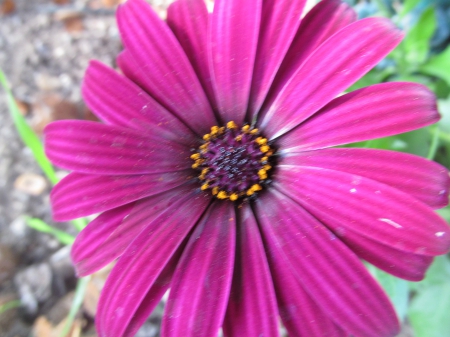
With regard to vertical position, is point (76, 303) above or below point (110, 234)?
below

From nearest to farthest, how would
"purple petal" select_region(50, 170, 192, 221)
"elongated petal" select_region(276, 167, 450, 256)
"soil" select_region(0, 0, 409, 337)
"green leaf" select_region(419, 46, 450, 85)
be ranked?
"elongated petal" select_region(276, 167, 450, 256), "purple petal" select_region(50, 170, 192, 221), "green leaf" select_region(419, 46, 450, 85), "soil" select_region(0, 0, 409, 337)

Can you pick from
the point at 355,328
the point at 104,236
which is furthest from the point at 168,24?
the point at 355,328

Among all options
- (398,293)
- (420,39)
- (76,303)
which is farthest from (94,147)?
(420,39)

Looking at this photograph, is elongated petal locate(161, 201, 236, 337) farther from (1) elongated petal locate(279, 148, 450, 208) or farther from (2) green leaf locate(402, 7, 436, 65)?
(2) green leaf locate(402, 7, 436, 65)

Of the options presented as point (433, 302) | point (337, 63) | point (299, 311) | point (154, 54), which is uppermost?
point (154, 54)

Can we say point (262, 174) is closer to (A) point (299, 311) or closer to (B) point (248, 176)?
(B) point (248, 176)

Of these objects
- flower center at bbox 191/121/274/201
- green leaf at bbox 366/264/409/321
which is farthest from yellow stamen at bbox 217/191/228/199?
green leaf at bbox 366/264/409/321
